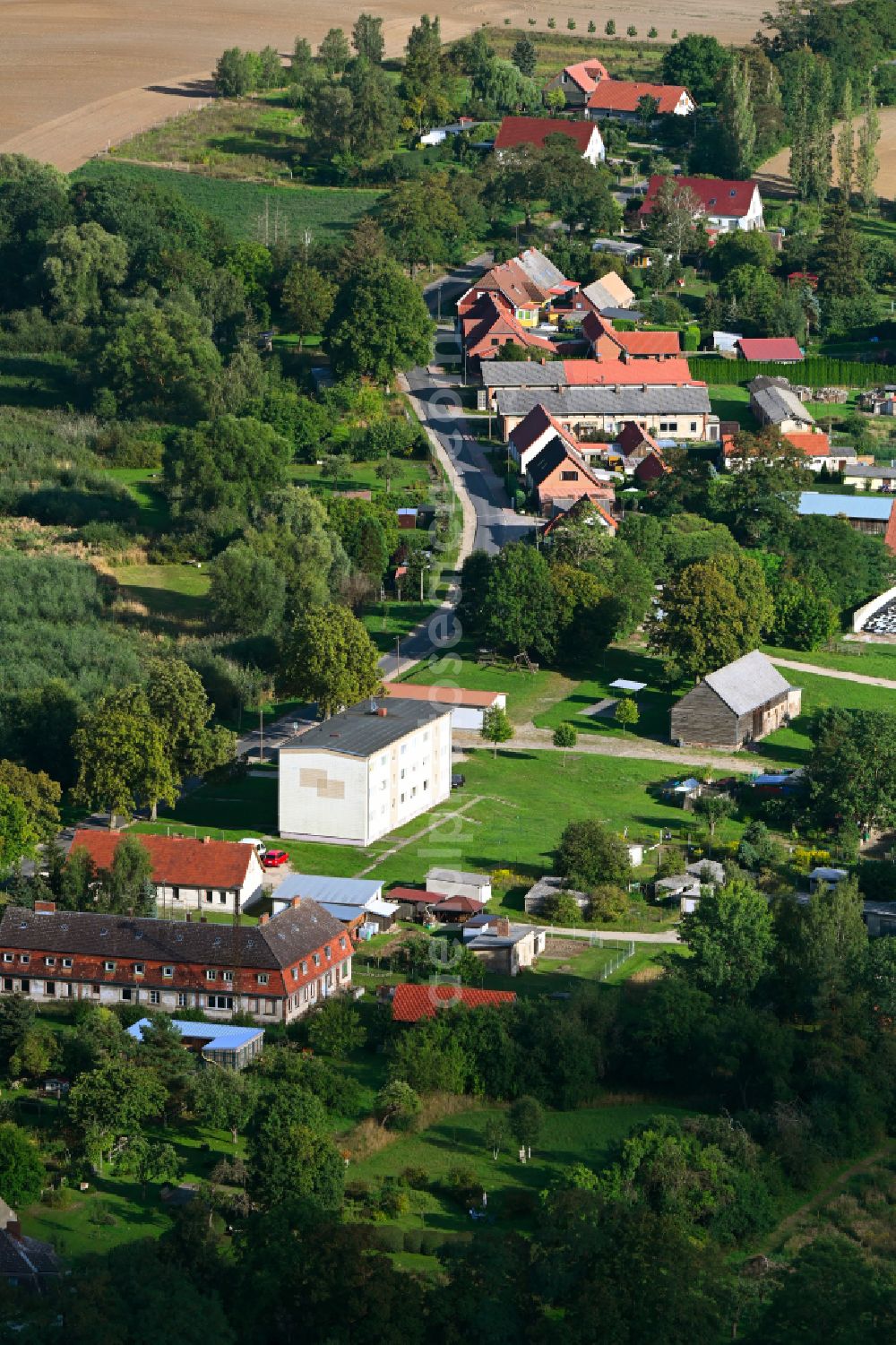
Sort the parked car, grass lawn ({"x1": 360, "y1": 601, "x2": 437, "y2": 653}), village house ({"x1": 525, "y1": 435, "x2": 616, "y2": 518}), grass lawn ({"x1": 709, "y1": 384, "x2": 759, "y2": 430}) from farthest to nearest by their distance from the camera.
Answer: grass lawn ({"x1": 709, "y1": 384, "x2": 759, "y2": 430}) < village house ({"x1": 525, "y1": 435, "x2": 616, "y2": 518}) < grass lawn ({"x1": 360, "y1": 601, "x2": 437, "y2": 653}) < the parked car

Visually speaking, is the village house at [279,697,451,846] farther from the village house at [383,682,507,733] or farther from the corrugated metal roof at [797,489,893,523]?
the corrugated metal roof at [797,489,893,523]

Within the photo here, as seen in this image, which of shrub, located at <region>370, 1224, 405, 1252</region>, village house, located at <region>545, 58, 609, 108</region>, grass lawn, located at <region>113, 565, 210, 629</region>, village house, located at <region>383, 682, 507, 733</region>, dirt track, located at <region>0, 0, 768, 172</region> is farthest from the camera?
village house, located at <region>545, 58, 609, 108</region>

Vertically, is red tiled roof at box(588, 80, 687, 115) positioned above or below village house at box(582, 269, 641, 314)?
above

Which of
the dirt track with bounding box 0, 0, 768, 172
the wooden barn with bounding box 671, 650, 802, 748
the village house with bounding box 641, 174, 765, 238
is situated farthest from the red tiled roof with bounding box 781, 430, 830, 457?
the dirt track with bounding box 0, 0, 768, 172

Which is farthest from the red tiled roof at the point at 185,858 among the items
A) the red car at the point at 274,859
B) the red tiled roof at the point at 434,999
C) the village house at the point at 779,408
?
the village house at the point at 779,408

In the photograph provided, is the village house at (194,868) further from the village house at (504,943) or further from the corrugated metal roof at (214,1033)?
the corrugated metal roof at (214,1033)

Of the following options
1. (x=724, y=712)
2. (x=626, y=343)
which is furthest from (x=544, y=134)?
(x=724, y=712)

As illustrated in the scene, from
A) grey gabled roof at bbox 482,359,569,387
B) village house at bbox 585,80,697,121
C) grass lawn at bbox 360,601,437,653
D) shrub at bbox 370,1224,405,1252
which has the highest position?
village house at bbox 585,80,697,121
